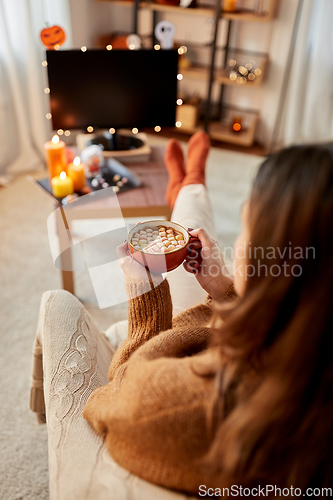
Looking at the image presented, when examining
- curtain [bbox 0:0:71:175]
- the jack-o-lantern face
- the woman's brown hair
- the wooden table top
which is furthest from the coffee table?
curtain [bbox 0:0:71:175]

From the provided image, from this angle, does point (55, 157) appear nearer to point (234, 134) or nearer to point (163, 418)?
point (163, 418)

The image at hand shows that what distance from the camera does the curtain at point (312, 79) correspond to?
257cm

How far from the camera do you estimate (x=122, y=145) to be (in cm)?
190

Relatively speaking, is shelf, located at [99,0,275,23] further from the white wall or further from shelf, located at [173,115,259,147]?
shelf, located at [173,115,259,147]

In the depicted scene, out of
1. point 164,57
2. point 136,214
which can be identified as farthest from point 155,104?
point 136,214

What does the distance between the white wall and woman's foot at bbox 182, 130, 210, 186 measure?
4.85 feet

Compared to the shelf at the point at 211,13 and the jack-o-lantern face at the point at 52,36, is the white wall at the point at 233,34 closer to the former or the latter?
the shelf at the point at 211,13

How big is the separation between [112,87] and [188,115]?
1.39 m

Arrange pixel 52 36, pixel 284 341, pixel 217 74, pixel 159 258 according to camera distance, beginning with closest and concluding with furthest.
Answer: pixel 284 341 → pixel 159 258 → pixel 52 36 → pixel 217 74

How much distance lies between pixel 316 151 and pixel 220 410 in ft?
1.10

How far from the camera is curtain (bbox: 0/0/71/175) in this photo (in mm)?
2311

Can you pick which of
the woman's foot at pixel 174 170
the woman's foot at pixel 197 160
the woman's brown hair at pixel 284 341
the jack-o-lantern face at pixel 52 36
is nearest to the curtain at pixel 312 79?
the woman's foot at pixel 197 160

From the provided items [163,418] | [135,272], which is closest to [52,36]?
[135,272]

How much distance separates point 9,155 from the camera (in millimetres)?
2576
